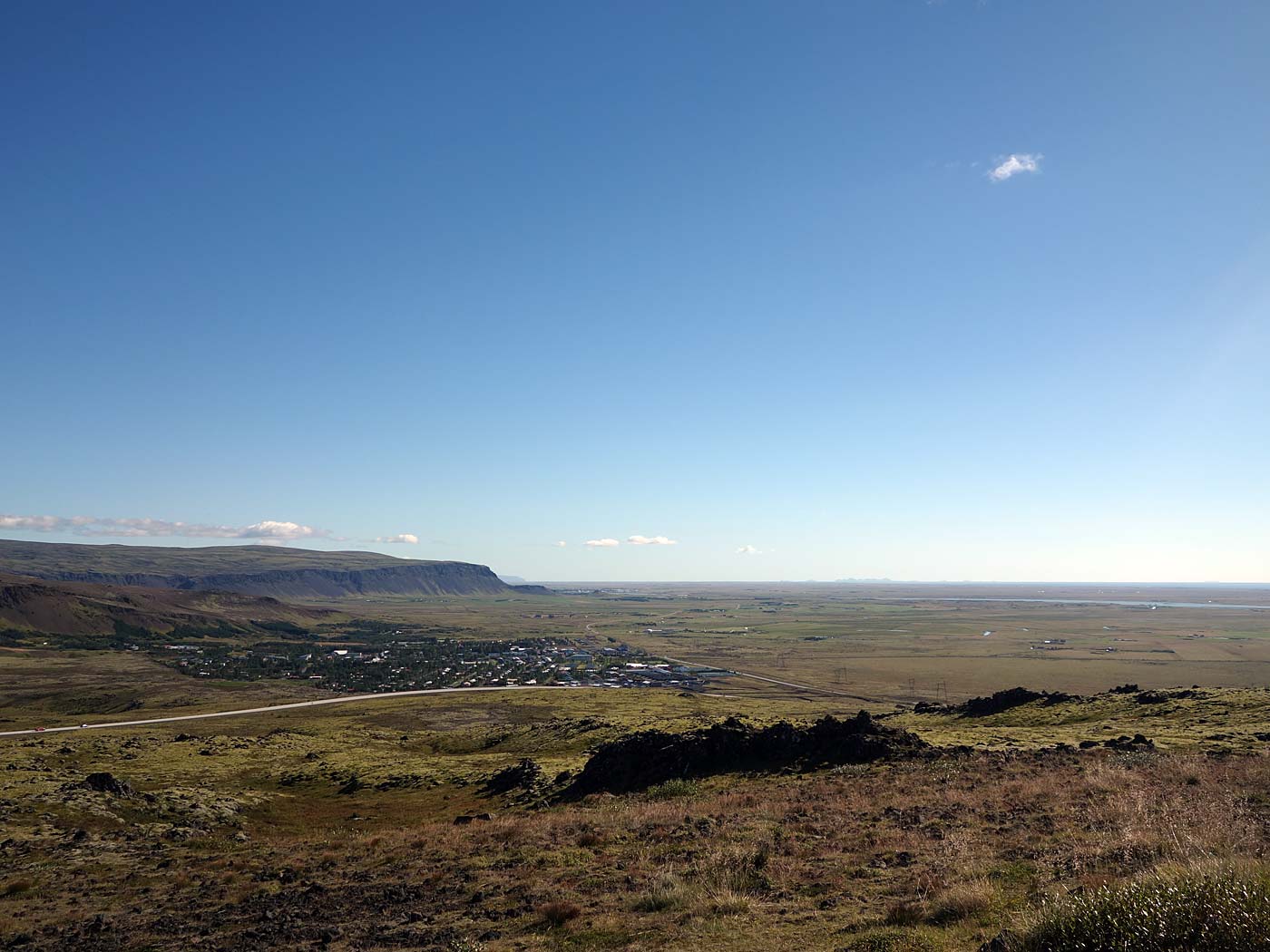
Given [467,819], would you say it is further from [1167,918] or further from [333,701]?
[333,701]

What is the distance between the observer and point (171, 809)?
42281mm

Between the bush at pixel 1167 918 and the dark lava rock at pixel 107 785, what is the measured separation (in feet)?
182

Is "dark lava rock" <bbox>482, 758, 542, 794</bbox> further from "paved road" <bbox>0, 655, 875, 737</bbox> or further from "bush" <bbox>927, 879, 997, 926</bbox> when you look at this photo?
"paved road" <bbox>0, 655, 875, 737</bbox>

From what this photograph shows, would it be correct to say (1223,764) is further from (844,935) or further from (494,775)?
(494,775)

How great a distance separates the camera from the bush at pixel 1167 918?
787 centimetres

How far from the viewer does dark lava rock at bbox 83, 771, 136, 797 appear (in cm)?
4456

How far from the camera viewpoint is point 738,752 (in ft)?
135

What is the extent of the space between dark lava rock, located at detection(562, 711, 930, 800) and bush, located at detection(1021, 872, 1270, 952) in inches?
1166

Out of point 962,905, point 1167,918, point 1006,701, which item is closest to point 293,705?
point 1006,701

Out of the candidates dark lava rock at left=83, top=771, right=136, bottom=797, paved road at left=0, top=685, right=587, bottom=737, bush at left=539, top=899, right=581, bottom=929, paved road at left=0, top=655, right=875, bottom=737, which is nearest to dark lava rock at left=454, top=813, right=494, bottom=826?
bush at left=539, top=899, right=581, bottom=929

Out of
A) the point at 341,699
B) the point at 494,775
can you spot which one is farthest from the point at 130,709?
the point at 494,775

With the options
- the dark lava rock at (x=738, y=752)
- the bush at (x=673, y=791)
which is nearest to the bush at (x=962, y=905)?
the bush at (x=673, y=791)

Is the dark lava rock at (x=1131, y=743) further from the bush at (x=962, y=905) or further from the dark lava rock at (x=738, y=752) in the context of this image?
the bush at (x=962, y=905)

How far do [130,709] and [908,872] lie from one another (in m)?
141
